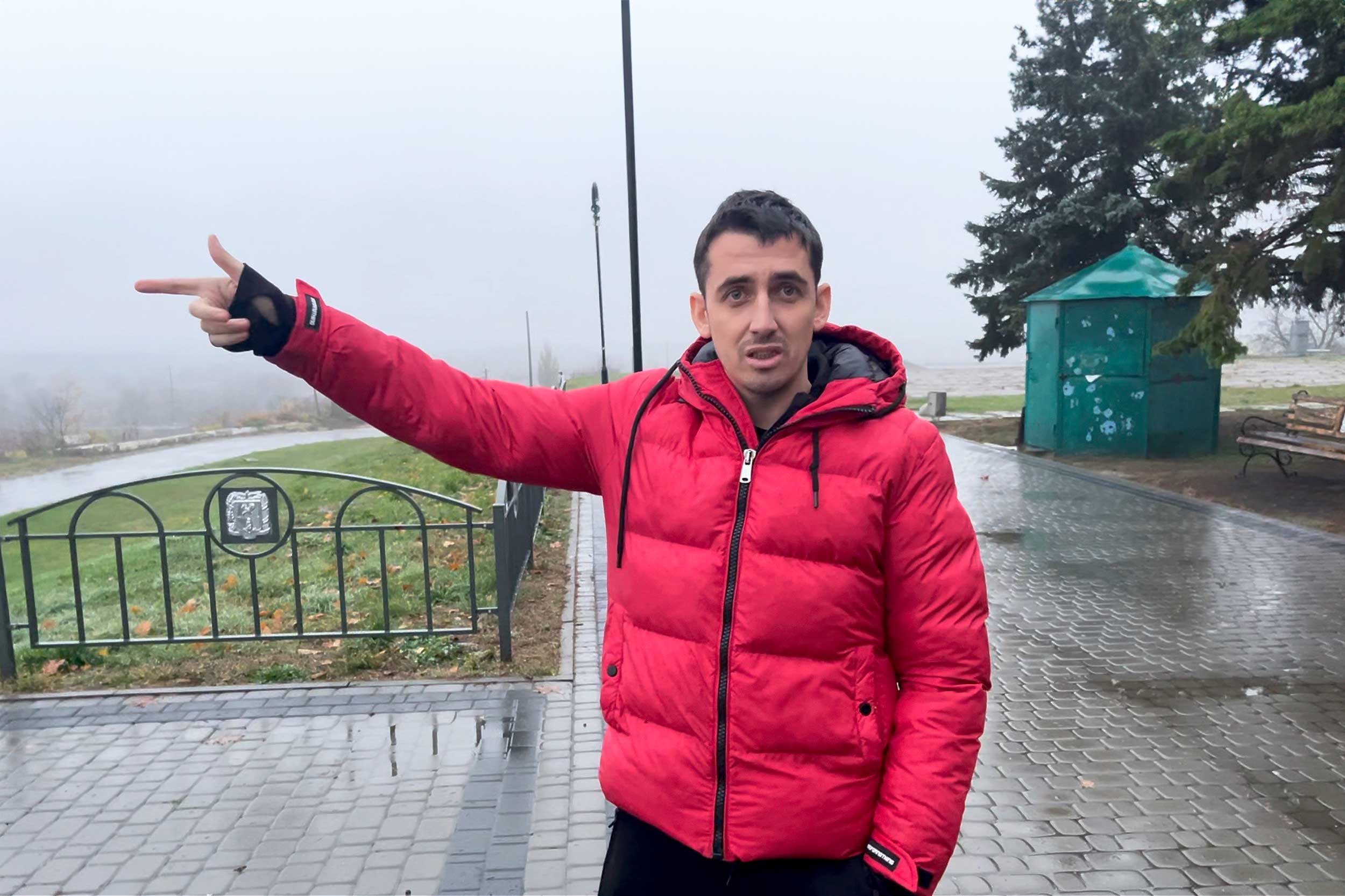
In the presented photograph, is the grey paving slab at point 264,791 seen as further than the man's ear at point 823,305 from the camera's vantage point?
Yes

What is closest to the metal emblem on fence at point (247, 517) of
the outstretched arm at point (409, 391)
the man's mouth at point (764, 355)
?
the outstretched arm at point (409, 391)

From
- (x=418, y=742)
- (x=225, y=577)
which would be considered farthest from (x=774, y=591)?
(x=225, y=577)

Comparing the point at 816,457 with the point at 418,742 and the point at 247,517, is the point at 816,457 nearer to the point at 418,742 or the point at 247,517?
the point at 418,742

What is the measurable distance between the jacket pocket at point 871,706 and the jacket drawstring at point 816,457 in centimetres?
31

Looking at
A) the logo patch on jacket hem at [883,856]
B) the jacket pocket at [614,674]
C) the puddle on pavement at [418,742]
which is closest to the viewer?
the logo patch on jacket hem at [883,856]

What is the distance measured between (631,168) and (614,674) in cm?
1335

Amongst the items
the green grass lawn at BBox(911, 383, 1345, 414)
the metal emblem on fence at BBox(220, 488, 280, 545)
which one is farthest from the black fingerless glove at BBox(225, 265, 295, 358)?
the green grass lawn at BBox(911, 383, 1345, 414)

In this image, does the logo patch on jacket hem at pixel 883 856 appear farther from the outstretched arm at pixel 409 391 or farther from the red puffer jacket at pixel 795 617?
the outstretched arm at pixel 409 391

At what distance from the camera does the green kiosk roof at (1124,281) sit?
15.7m

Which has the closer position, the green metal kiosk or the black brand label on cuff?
the black brand label on cuff

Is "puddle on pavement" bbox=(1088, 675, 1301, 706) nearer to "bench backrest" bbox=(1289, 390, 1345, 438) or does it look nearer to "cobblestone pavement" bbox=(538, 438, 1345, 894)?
"cobblestone pavement" bbox=(538, 438, 1345, 894)

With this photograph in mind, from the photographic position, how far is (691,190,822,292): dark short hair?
202 cm

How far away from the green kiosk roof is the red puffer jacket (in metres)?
15.0

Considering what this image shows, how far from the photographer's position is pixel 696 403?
6.97ft
